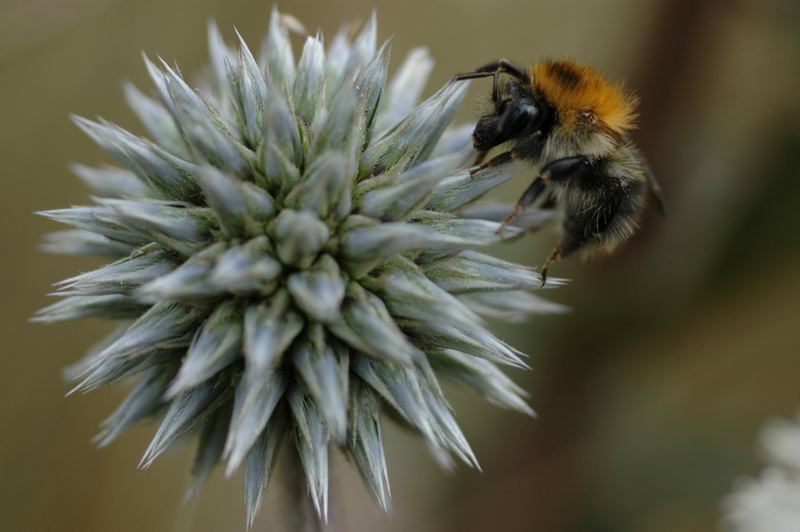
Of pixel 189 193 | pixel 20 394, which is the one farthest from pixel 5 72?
pixel 189 193

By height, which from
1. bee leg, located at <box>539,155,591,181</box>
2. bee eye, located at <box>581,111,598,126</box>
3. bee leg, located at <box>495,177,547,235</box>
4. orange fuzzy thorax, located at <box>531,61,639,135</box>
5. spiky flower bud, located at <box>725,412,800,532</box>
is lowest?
spiky flower bud, located at <box>725,412,800,532</box>

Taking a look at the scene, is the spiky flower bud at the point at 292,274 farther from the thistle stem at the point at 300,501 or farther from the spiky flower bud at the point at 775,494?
the spiky flower bud at the point at 775,494

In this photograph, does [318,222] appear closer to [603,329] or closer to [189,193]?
[189,193]

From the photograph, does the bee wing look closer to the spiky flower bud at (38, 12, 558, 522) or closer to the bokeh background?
the spiky flower bud at (38, 12, 558, 522)

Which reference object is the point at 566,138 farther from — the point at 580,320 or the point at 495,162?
the point at 580,320

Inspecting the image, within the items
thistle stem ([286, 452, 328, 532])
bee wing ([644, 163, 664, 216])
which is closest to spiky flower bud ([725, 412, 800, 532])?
bee wing ([644, 163, 664, 216])
